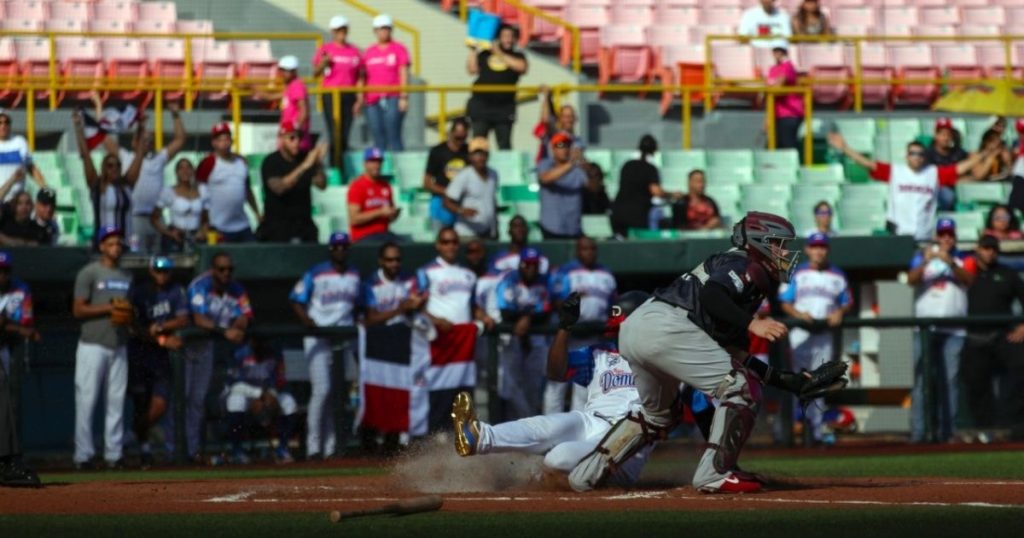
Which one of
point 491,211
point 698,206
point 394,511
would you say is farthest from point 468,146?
point 394,511

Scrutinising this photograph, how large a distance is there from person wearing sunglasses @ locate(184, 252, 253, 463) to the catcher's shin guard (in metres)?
5.23

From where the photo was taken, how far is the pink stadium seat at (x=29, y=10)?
18.6 m

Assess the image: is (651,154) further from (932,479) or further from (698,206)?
(932,479)

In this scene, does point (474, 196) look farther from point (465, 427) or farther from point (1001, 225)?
point (465, 427)

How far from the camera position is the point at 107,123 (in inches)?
Result: 645

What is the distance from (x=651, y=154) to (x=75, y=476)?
7.20 m

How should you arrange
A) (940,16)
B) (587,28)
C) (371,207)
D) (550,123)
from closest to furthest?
1. (371,207)
2. (550,123)
3. (587,28)
4. (940,16)

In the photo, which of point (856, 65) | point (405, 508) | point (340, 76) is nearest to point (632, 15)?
point (856, 65)

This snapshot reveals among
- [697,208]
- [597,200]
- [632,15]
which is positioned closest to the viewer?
[697,208]

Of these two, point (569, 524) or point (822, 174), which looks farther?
point (822, 174)

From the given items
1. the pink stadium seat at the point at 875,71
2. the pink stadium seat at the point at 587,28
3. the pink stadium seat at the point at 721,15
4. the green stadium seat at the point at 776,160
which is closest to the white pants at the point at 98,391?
the green stadium seat at the point at 776,160

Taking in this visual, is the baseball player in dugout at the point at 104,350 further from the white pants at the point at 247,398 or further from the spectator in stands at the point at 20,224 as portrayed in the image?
the spectator in stands at the point at 20,224

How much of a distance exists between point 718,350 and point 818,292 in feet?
21.8

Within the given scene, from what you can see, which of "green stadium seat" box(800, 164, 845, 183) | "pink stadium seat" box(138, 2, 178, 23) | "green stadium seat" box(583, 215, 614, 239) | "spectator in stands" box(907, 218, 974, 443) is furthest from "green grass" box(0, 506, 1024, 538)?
"pink stadium seat" box(138, 2, 178, 23)
